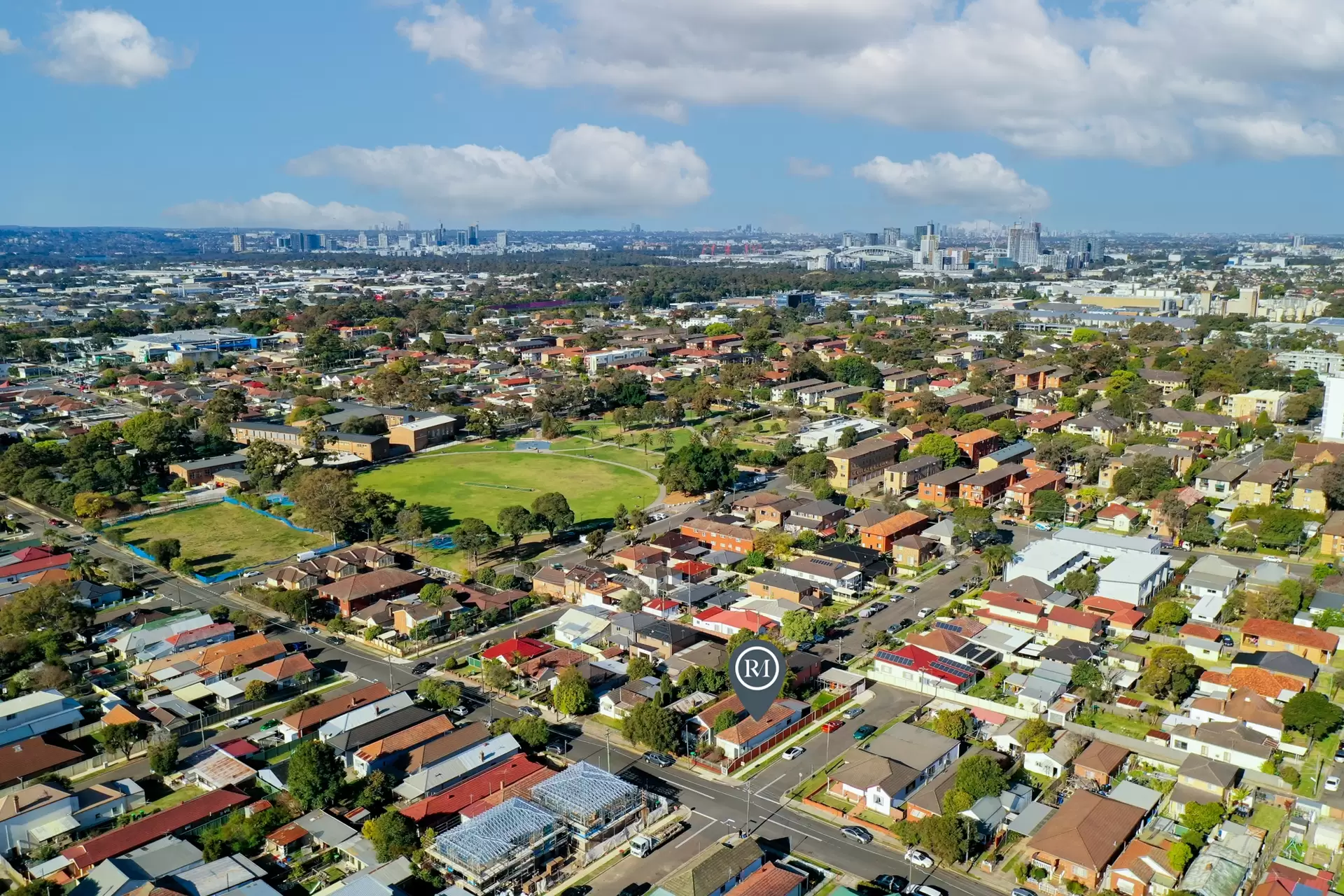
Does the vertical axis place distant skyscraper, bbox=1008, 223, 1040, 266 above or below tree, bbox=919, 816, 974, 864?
above

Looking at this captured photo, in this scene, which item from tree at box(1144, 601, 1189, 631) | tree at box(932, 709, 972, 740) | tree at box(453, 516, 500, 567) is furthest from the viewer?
tree at box(453, 516, 500, 567)

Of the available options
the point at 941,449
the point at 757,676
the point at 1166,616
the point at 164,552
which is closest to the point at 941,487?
the point at 941,449

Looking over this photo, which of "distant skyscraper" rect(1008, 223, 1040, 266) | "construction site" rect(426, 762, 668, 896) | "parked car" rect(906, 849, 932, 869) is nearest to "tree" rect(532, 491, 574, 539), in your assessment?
"construction site" rect(426, 762, 668, 896)

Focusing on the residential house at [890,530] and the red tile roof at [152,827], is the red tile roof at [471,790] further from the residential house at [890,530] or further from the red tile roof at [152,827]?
the residential house at [890,530]

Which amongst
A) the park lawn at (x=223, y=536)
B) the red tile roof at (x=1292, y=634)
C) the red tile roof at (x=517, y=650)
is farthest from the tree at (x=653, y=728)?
the park lawn at (x=223, y=536)

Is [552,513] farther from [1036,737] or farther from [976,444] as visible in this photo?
[976,444]

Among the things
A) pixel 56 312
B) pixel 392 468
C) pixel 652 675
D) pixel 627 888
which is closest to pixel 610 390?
pixel 392 468

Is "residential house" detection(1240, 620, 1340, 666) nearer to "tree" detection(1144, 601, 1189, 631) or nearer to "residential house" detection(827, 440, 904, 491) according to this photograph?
→ "tree" detection(1144, 601, 1189, 631)
